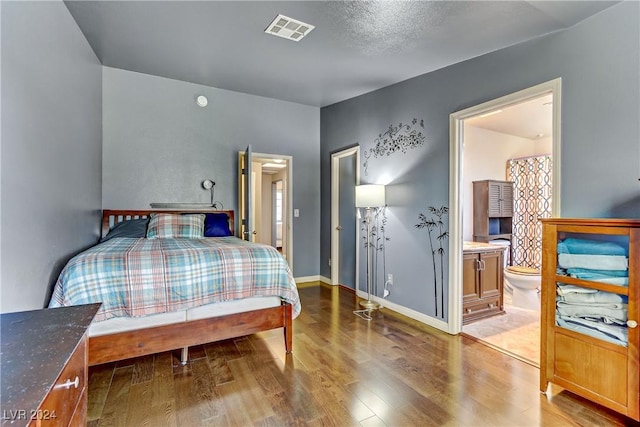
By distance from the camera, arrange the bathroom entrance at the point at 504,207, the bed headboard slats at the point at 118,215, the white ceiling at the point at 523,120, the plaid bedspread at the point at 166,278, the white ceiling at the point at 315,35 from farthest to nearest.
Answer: the white ceiling at the point at 523,120
the bed headboard slats at the point at 118,215
the bathroom entrance at the point at 504,207
the white ceiling at the point at 315,35
the plaid bedspread at the point at 166,278

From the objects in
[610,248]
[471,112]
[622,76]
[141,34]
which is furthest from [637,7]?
[141,34]

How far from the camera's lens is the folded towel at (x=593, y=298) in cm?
173

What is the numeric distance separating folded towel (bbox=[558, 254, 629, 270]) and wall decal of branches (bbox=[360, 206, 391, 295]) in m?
1.92

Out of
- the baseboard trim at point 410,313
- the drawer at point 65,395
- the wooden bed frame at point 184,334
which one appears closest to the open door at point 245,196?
the wooden bed frame at point 184,334

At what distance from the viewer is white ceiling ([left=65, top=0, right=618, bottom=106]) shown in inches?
87.3

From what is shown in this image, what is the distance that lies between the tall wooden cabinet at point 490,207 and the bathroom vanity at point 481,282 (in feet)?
3.83

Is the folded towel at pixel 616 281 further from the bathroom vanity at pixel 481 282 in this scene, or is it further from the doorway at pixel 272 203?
Result: the doorway at pixel 272 203

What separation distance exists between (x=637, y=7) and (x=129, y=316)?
12.2 ft

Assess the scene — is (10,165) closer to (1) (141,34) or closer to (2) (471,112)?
(1) (141,34)

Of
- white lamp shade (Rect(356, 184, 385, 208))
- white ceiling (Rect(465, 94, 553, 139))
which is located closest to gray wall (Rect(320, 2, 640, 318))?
white lamp shade (Rect(356, 184, 385, 208))

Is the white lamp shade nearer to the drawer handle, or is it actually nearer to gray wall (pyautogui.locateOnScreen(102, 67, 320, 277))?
gray wall (pyautogui.locateOnScreen(102, 67, 320, 277))

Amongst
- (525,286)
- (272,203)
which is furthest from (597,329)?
(272,203)

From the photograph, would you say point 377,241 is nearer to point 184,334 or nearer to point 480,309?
point 480,309

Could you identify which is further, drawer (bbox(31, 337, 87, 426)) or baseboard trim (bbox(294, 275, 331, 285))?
baseboard trim (bbox(294, 275, 331, 285))
